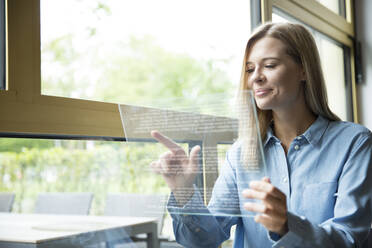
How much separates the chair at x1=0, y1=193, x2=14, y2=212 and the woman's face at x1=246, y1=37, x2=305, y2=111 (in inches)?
22.5

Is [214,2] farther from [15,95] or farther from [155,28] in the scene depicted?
[15,95]

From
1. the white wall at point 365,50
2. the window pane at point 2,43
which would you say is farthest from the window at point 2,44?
the white wall at point 365,50

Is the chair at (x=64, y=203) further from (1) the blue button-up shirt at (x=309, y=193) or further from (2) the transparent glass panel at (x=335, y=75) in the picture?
(2) the transparent glass panel at (x=335, y=75)

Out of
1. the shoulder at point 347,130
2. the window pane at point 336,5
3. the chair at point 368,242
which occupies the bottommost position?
the chair at point 368,242

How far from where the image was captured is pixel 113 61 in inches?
48.8

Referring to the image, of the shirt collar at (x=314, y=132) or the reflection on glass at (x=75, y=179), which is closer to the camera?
the reflection on glass at (x=75, y=179)

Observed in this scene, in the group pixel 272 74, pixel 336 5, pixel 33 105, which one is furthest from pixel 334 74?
pixel 33 105

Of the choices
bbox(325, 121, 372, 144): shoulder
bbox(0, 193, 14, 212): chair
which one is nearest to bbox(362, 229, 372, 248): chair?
bbox(325, 121, 372, 144): shoulder

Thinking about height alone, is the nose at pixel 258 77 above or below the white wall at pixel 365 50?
below

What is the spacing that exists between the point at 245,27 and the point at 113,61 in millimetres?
763

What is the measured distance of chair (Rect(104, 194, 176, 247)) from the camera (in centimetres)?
92

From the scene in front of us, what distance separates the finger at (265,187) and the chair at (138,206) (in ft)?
0.75

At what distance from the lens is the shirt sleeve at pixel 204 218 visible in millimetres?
882

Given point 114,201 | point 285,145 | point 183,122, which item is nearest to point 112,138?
point 114,201
